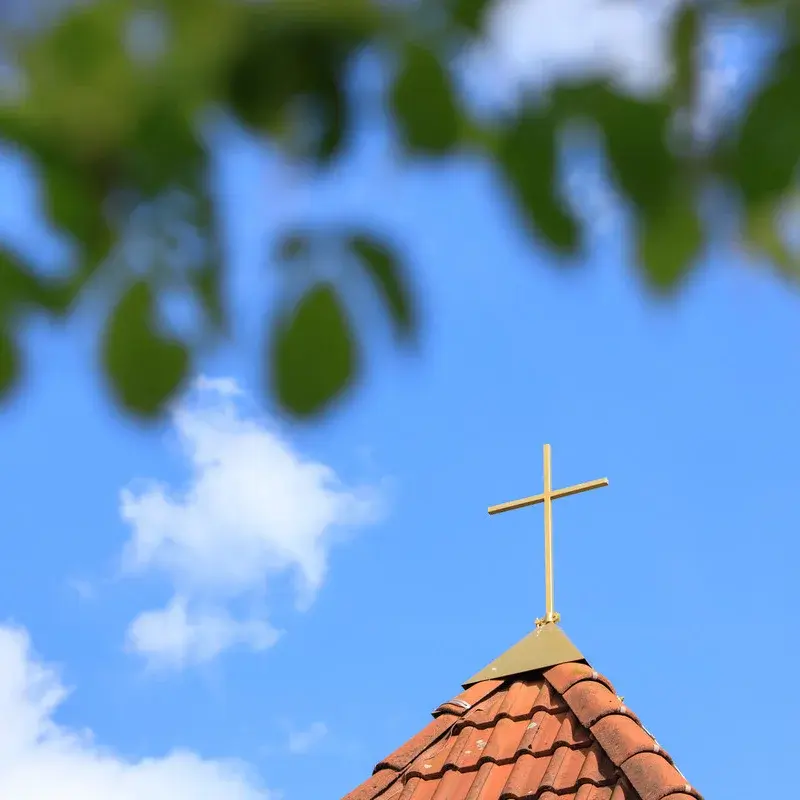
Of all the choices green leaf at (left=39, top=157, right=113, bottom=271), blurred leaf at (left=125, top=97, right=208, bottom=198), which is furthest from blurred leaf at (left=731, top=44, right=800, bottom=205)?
green leaf at (left=39, top=157, right=113, bottom=271)

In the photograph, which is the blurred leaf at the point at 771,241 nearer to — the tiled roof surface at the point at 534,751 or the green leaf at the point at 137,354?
the green leaf at the point at 137,354

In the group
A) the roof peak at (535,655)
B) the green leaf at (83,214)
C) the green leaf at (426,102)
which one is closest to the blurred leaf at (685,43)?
the green leaf at (426,102)

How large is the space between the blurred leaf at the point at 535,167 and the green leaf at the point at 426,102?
0.24ft

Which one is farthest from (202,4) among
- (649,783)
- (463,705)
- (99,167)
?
(463,705)

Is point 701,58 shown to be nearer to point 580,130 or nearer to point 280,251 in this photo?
point 580,130

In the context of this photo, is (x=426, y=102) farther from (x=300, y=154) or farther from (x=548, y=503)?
(x=548, y=503)

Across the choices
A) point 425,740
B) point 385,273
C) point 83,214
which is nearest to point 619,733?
point 425,740

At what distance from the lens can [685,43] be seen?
125cm

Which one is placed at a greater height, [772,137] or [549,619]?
[549,619]

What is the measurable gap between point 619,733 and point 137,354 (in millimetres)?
3841

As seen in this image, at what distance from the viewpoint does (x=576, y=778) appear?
459 centimetres

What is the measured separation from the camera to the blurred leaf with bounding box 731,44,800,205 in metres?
1.19

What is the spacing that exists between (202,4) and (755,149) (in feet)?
1.98

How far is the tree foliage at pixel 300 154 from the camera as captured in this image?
1222mm
